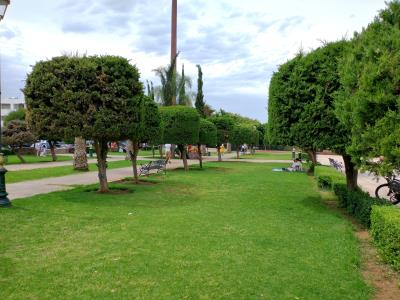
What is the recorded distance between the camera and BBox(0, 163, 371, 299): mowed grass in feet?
16.3

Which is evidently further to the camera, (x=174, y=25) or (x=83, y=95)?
(x=174, y=25)

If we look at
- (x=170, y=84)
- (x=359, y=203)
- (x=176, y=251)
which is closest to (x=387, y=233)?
(x=176, y=251)

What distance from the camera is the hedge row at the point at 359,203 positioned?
8.72 meters

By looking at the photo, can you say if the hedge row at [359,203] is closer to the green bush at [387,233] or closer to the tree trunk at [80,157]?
the green bush at [387,233]

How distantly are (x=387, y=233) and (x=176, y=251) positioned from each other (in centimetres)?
303

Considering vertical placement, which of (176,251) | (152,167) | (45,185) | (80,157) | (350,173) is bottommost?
(176,251)

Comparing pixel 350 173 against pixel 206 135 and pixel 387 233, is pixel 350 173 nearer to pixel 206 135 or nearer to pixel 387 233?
pixel 387 233

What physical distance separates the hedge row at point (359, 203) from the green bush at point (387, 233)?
4.73 ft

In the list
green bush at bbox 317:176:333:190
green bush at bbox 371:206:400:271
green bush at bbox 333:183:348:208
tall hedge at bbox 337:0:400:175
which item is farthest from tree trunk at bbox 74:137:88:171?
green bush at bbox 371:206:400:271

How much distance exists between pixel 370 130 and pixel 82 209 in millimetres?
6526

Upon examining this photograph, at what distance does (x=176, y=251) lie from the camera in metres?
6.48

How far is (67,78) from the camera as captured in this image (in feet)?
39.7

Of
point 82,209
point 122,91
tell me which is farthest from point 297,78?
point 82,209

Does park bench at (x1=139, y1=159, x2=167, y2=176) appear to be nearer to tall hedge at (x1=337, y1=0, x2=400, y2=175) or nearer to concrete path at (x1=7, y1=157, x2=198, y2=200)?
concrete path at (x1=7, y1=157, x2=198, y2=200)
